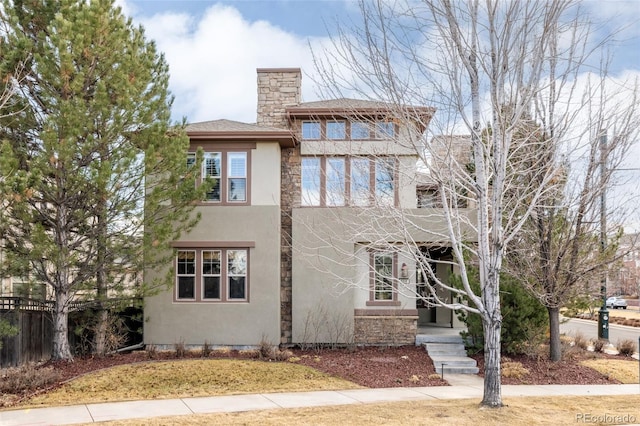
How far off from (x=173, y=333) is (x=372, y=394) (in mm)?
6946

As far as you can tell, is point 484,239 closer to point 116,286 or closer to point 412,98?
point 412,98

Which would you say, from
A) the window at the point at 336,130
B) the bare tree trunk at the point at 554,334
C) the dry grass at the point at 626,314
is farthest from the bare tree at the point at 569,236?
the dry grass at the point at 626,314

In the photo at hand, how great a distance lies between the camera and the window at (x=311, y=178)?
16.8 metres

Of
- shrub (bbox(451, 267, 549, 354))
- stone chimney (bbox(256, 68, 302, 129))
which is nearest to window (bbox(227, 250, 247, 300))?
stone chimney (bbox(256, 68, 302, 129))

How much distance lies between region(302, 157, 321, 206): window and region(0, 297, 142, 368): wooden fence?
581 centimetres

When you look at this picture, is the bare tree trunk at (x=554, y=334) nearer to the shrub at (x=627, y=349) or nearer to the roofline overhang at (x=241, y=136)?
the shrub at (x=627, y=349)

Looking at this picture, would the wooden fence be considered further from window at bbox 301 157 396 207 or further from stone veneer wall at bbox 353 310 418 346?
stone veneer wall at bbox 353 310 418 346

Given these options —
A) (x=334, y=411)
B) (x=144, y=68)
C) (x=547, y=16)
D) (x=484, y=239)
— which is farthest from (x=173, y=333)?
(x=547, y=16)

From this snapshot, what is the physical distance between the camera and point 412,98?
9.31 metres

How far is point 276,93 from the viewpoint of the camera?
58.3 feet

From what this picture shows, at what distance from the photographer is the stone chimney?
1764cm

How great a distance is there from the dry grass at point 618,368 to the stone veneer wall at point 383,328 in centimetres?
435

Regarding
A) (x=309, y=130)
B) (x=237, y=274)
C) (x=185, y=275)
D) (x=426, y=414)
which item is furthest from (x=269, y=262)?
(x=426, y=414)

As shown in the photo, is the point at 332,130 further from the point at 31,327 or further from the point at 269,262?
the point at 31,327
